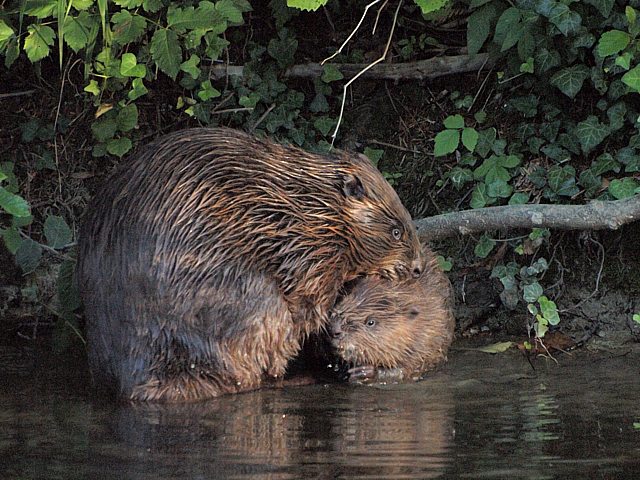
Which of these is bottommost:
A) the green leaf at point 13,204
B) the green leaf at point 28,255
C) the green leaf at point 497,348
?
the green leaf at point 497,348

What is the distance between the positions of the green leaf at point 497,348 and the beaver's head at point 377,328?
373 mm

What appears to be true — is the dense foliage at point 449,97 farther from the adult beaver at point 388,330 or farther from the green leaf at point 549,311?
the adult beaver at point 388,330

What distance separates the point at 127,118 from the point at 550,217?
5.97ft

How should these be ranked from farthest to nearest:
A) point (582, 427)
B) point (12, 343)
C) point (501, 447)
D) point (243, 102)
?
point (243, 102) < point (12, 343) < point (582, 427) < point (501, 447)

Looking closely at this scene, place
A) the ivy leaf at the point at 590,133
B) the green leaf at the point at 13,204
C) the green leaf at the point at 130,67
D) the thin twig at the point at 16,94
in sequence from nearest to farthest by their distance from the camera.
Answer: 1. the green leaf at the point at 13,204
2. the ivy leaf at the point at 590,133
3. the green leaf at the point at 130,67
4. the thin twig at the point at 16,94

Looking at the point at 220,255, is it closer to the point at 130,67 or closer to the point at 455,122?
the point at 130,67

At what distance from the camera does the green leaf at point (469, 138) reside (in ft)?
15.6

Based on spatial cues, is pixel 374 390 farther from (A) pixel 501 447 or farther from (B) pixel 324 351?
(A) pixel 501 447

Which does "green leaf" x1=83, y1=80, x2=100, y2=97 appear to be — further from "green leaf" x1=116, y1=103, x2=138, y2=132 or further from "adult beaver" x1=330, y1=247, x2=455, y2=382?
"adult beaver" x1=330, y1=247, x2=455, y2=382

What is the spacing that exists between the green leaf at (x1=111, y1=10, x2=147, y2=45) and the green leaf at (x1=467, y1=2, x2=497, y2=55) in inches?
50.0

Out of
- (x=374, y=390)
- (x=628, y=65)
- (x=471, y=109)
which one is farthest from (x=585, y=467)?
(x=471, y=109)

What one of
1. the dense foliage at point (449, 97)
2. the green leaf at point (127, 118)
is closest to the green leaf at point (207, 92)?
the dense foliage at point (449, 97)

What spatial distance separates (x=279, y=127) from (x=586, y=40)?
4.39ft

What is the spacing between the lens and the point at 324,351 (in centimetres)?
425
